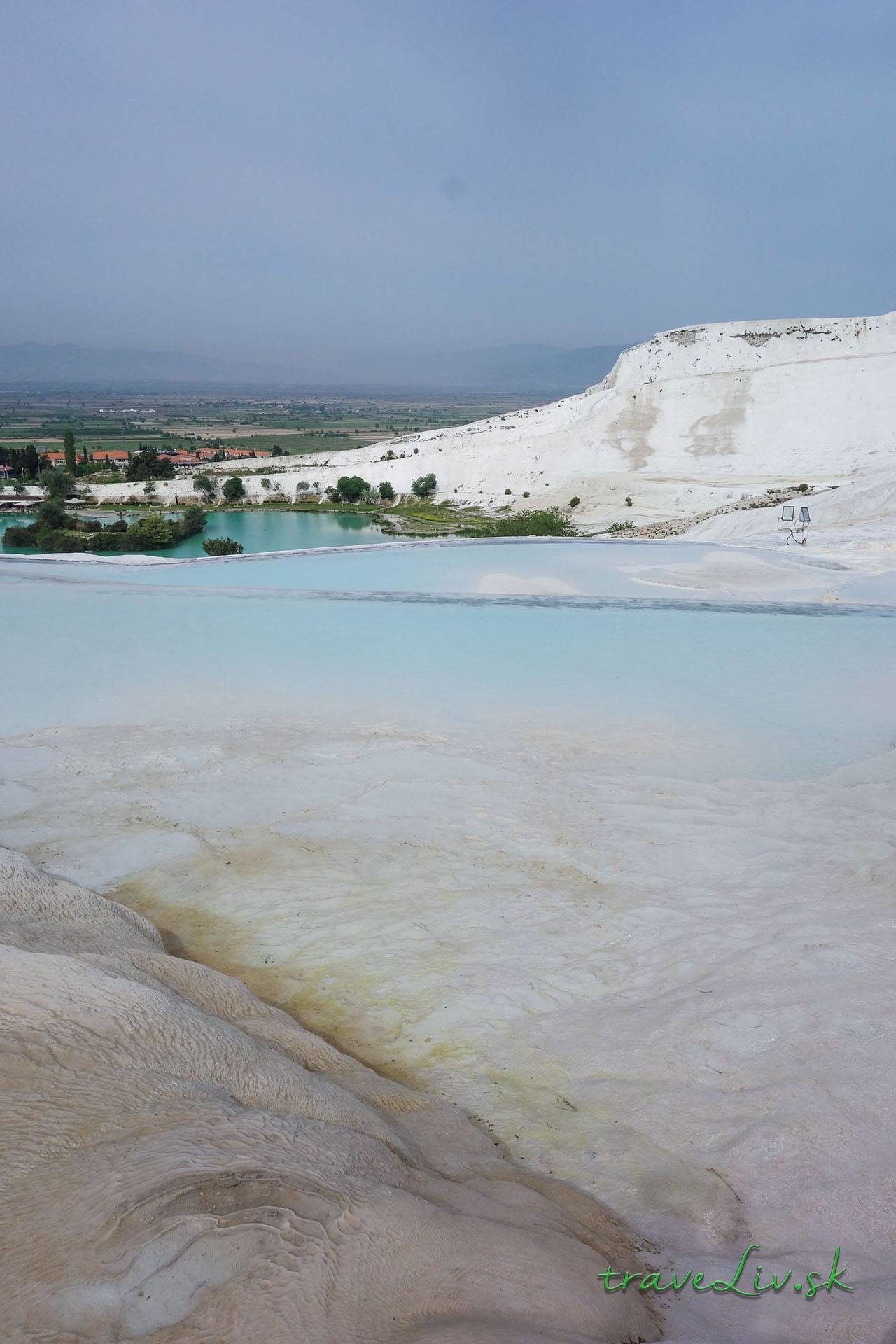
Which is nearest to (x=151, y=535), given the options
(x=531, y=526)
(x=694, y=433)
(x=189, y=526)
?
(x=189, y=526)

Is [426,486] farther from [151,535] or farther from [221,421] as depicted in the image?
[221,421]

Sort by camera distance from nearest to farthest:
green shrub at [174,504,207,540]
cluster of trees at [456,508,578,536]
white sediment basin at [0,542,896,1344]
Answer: white sediment basin at [0,542,896,1344] → cluster of trees at [456,508,578,536] → green shrub at [174,504,207,540]

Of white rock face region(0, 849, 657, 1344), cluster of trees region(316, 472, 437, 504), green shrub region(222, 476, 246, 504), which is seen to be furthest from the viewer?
green shrub region(222, 476, 246, 504)

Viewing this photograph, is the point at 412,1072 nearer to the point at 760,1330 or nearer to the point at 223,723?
the point at 760,1330

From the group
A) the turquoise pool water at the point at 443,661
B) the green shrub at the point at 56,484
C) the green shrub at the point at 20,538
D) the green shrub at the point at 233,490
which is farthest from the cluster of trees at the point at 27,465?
the turquoise pool water at the point at 443,661

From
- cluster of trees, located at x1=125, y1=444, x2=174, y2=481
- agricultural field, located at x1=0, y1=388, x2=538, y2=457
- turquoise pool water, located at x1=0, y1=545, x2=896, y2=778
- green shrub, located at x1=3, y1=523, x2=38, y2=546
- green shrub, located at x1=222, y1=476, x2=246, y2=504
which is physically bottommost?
green shrub, located at x1=3, y1=523, x2=38, y2=546

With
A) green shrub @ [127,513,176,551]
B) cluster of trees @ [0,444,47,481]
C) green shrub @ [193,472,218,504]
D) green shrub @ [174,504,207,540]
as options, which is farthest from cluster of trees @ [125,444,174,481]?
green shrub @ [127,513,176,551]

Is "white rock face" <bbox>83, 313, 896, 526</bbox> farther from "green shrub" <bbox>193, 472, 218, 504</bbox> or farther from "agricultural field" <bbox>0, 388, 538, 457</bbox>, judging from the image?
"agricultural field" <bbox>0, 388, 538, 457</bbox>
